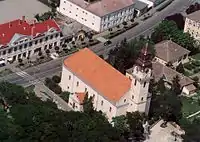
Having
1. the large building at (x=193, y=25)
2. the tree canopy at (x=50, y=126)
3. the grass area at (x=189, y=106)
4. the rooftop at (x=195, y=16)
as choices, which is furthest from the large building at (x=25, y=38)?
the grass area at (x=189, y=106)

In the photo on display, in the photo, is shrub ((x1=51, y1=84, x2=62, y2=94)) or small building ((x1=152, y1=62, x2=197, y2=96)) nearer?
shrub ((x1=51, y1=84, x2=62, y2=94))

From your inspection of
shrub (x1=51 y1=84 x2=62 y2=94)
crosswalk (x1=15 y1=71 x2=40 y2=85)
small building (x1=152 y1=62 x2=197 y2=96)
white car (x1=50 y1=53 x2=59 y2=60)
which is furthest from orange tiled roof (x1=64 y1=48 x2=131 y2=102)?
small building (x1=152 y1=62 x2=197 y2=96)

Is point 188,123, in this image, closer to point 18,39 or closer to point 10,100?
point 10,100

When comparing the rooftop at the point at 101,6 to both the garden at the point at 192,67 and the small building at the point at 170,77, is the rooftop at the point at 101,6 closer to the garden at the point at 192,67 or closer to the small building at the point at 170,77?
the small building at the point at 170,77

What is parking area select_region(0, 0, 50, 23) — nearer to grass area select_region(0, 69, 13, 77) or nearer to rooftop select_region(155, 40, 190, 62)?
grass area select_region(0, 69, 13, 77)

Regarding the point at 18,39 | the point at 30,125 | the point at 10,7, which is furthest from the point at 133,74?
the point at 10,7

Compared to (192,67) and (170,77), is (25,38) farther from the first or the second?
(192,67)
